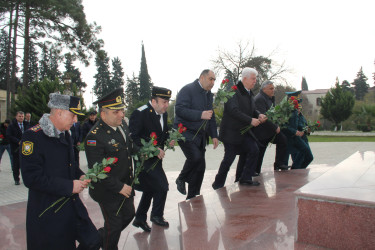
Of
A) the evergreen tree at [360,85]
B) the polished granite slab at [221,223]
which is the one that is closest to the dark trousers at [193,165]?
the polished granite slab at [221,223]

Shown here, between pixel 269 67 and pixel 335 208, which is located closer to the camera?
pixel 335 208

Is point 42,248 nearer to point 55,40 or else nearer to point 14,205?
point 14,205

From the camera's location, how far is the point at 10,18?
22469 millimetres

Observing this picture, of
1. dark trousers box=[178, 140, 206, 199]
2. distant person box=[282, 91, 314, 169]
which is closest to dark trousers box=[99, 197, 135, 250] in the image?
dark trousers box=[178, 140, 206, 199]

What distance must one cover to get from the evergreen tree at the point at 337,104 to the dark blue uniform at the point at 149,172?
42.1 metres

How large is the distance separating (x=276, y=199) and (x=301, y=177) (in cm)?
199

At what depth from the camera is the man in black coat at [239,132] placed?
211 inches

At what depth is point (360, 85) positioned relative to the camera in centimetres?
8900

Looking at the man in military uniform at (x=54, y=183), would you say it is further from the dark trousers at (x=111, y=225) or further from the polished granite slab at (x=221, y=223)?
the polished granite slab at (x=221, y=223)

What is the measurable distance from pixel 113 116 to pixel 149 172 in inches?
41.0

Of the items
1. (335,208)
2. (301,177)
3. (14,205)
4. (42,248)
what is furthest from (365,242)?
(14,205)

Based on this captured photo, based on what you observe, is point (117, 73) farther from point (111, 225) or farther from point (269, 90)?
point (111, 225)

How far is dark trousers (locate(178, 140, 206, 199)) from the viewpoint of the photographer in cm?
470

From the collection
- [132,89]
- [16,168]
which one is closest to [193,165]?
[16,168]
